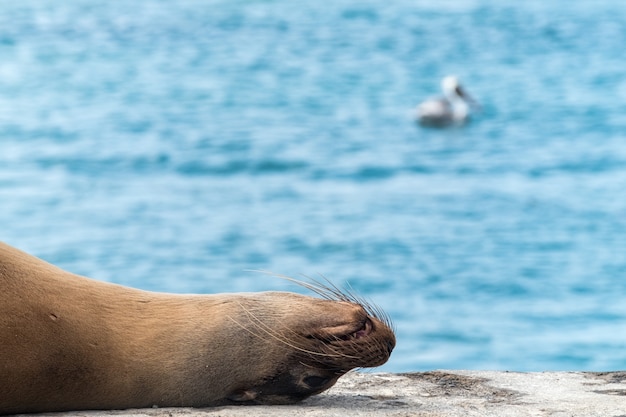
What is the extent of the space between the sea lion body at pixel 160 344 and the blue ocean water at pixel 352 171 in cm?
535

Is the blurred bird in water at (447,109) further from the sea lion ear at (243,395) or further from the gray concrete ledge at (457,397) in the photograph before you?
the sea lion ear at (243,395)

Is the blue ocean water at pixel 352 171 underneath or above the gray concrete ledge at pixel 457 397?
above

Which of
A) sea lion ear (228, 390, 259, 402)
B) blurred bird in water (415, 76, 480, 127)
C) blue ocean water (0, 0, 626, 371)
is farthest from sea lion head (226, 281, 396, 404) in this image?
blurred bird in water (415, 76, 480, 127)

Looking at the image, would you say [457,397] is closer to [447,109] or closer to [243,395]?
[243,395]

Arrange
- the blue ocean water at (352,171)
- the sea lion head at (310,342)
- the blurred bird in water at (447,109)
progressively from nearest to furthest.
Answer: the sea lion head at (310,342) → the blue ocean water at (352,171) → the blurred bird in water at (447,109)

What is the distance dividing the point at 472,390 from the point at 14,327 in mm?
1585

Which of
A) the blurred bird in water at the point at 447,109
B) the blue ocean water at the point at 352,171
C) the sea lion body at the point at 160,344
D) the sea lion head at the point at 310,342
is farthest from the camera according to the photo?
the blurred bird in water at the point at 447,109

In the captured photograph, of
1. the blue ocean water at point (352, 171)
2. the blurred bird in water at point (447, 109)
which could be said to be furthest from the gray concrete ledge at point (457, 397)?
the blurred bird in water at point (447, 109)

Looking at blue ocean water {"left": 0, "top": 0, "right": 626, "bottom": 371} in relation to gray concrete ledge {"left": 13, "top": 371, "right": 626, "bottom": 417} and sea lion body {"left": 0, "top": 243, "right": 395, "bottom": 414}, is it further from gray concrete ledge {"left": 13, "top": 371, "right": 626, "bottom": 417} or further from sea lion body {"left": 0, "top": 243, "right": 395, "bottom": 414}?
sea lion body {"left": 0, "top": 243, "right": 395, "bottom": 414}

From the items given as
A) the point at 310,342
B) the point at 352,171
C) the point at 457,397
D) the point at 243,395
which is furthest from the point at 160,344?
the point at 352,171

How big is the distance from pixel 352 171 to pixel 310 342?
16638mm

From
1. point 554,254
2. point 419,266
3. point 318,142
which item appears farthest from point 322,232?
point 318,142

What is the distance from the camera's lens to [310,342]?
3.21m

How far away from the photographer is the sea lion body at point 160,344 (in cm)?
301
